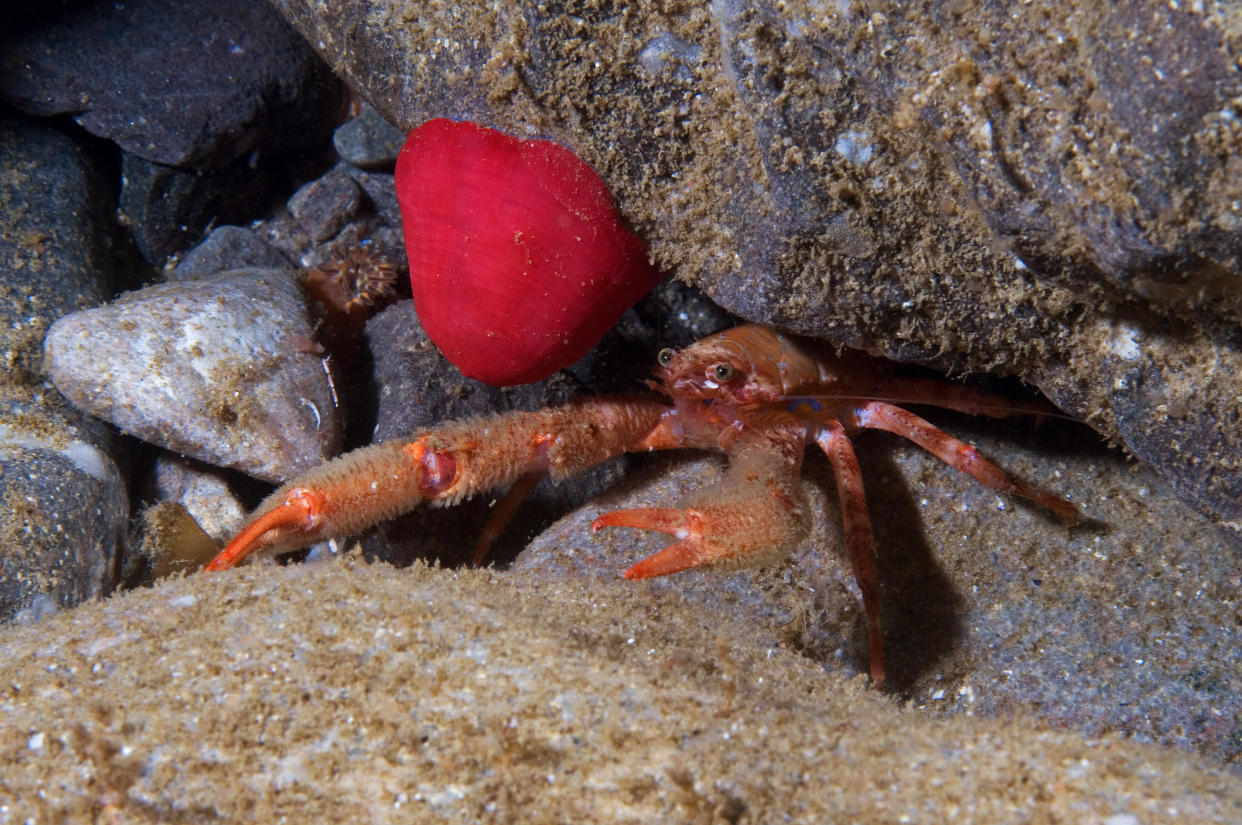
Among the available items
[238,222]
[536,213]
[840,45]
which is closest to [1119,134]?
[840,45]

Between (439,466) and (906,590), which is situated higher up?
(439,466)

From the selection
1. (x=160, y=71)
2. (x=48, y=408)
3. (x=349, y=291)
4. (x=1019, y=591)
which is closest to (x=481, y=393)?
(x=349, y=291)

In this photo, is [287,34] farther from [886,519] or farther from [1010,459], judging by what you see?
[1010,459]

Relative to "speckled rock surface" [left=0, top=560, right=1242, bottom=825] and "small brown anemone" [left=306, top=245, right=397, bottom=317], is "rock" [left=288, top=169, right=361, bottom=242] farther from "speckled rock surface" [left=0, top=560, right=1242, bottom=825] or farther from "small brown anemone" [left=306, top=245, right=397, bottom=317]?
"speckled rock surface" [left=0, top=560, right=1242, bottom=825]

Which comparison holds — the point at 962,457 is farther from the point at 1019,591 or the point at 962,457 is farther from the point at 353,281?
the point at 353,281

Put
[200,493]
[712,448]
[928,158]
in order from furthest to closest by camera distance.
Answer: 1. [712,448]
2. [200,493]
3. [928,158]

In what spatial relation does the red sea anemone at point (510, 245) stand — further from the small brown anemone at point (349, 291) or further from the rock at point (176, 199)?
the rock at point (176, 199)
